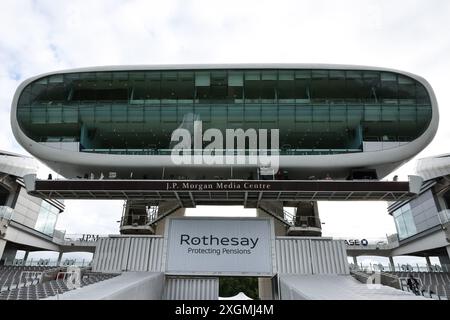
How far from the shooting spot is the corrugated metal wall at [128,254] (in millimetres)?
26953

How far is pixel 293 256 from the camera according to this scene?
88.1ft

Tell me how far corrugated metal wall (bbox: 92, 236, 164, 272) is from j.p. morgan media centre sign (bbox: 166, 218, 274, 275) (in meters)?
1.19

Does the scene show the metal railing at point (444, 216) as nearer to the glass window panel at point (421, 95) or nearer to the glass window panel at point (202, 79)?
the glass window panel at point (421, 95)

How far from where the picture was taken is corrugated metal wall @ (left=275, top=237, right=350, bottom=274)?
86.3ft

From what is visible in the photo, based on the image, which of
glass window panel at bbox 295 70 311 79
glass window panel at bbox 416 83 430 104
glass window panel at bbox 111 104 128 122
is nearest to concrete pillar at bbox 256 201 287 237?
glass window panel at bbox 295 70 311 79

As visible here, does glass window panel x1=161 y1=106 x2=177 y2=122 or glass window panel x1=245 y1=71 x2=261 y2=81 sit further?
glass window panel x1=245 y1=71 x2=261 y2=81

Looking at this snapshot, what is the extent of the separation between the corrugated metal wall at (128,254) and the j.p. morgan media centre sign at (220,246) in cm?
119

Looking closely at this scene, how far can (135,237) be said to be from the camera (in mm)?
28250

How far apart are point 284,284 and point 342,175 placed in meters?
16.6

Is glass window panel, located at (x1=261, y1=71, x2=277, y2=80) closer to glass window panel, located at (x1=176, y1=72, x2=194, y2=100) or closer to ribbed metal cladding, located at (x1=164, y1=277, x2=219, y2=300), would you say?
glass window panel, located at (x1=176, y1=72, x2=194, y2=100)

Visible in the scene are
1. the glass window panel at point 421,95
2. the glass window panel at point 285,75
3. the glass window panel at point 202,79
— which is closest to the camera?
the glass window panel at point 421,95

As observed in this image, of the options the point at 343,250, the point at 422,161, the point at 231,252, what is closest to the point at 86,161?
the point at 231,252

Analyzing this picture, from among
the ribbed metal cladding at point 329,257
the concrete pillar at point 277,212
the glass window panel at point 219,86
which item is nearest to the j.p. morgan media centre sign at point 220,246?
the ribbed metal cladding at point 329,257

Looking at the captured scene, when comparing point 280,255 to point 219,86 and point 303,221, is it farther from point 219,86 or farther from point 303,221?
point 219,86
